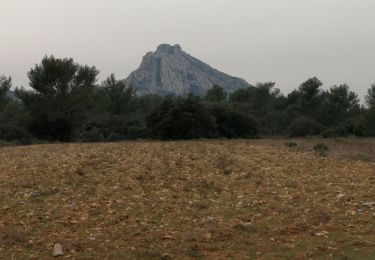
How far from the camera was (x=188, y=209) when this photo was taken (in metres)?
10.7

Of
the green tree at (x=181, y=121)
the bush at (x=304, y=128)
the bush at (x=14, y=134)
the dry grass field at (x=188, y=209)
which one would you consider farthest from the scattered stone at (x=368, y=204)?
the bush at (x=304, y=128)

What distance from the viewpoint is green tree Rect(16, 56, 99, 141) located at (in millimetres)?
44688

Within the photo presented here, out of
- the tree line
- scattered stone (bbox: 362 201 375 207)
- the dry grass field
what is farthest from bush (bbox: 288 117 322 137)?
scattered stone (bbox: 362 201 375 207)

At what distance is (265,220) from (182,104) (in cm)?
3096

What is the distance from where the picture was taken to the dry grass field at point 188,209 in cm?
773

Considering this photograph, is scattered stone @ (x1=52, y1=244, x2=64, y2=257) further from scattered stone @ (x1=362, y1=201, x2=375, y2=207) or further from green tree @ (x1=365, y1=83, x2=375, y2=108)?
green tree @ (x1=365, y1=83, x2=375, y2=108)

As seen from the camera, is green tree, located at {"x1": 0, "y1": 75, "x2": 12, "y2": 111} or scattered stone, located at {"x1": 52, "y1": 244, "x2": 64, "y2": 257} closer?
scattered stone, located at {"x1": 52, "y1": 244, "x2": 64, "y2": 257}

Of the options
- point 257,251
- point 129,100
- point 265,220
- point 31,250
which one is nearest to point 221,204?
point 265,220

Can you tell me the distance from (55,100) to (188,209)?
3811cm

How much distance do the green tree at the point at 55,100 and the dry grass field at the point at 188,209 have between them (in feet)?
89.8

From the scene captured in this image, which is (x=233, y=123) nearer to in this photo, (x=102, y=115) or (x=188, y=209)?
(x=102, y=115)

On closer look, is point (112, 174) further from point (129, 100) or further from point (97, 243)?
point (129, 100)

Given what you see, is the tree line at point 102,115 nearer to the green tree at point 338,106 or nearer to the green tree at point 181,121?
the green tree at point 181,121

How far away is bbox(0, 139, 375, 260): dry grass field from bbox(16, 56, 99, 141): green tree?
89.8ft
